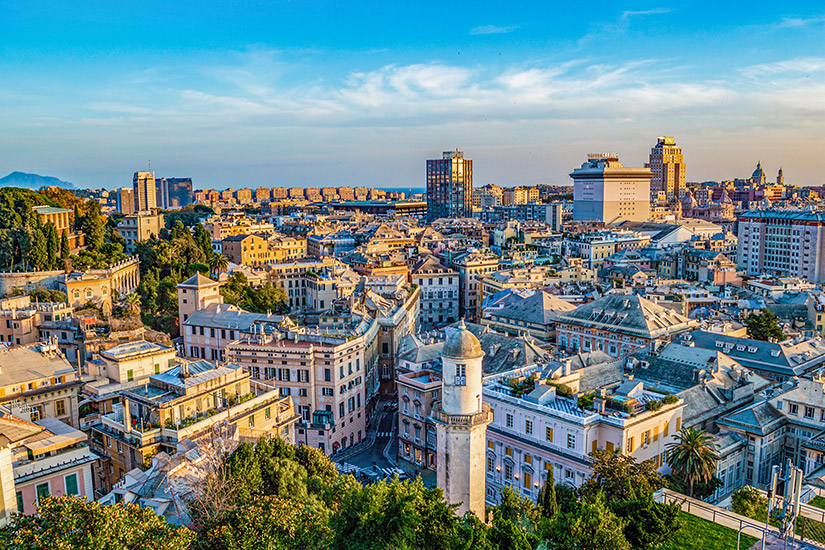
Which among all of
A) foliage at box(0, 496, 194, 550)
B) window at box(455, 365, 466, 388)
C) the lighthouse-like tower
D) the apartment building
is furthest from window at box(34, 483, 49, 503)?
the apartment building

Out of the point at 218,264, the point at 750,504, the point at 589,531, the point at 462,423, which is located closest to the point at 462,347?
the point at 462,423

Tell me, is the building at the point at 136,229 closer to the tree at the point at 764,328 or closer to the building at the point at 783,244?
the tree at the point at 764,328

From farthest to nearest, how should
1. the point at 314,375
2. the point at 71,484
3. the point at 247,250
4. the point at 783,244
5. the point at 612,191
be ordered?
the point at 612,191 < the point at 783,244 < the point at 247,250 < the point at 314,375 < the point at 71,484

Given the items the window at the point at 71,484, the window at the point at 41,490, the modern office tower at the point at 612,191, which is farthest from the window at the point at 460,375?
the modern office tower at the point at 612,191

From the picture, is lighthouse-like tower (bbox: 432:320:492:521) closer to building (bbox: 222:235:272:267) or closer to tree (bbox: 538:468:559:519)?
tree (bbox: 538:468:559:519)

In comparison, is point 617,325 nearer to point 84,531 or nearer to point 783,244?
point 84,531

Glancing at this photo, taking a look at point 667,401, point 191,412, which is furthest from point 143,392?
point 667,401

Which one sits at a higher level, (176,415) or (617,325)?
(176,415)
